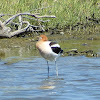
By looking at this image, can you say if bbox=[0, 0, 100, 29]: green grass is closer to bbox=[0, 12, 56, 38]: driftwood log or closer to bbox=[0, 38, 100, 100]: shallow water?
bbox=[0, 12, 56, 38]: driftwood log

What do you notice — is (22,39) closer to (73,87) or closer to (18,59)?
(18,59)

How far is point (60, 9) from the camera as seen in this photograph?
15227 millimetres

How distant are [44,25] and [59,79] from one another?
23.5ft

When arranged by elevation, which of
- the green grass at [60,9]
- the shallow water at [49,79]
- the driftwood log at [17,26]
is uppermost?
the green grass at [60,9]

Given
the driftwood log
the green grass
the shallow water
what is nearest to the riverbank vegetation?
the green grass

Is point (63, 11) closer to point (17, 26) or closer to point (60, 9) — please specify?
point (60, 9)

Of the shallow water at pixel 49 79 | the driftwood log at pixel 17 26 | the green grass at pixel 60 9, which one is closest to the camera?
Result: the shallow water at pixel 49 79

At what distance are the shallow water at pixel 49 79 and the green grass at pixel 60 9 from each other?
4.40 metres

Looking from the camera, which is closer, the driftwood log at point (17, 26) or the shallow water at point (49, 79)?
the shallow water at point (49, 79)

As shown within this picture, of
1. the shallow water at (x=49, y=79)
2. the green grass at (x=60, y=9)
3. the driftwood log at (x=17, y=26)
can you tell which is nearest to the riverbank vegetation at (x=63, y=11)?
the green grass at (x=60, y=9)

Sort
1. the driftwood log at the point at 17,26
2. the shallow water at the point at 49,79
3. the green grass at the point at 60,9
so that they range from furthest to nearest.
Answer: the green grass at the point at 60,9
the driftwood log at the point at 17,26
the shallow water at the point at 49,79

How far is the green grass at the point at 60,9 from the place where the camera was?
574 inches

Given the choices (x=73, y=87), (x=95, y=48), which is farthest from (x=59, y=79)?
(x=95, y=48)

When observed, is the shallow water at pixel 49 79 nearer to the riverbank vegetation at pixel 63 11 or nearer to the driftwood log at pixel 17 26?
the driftwood log at pixel 17 26
